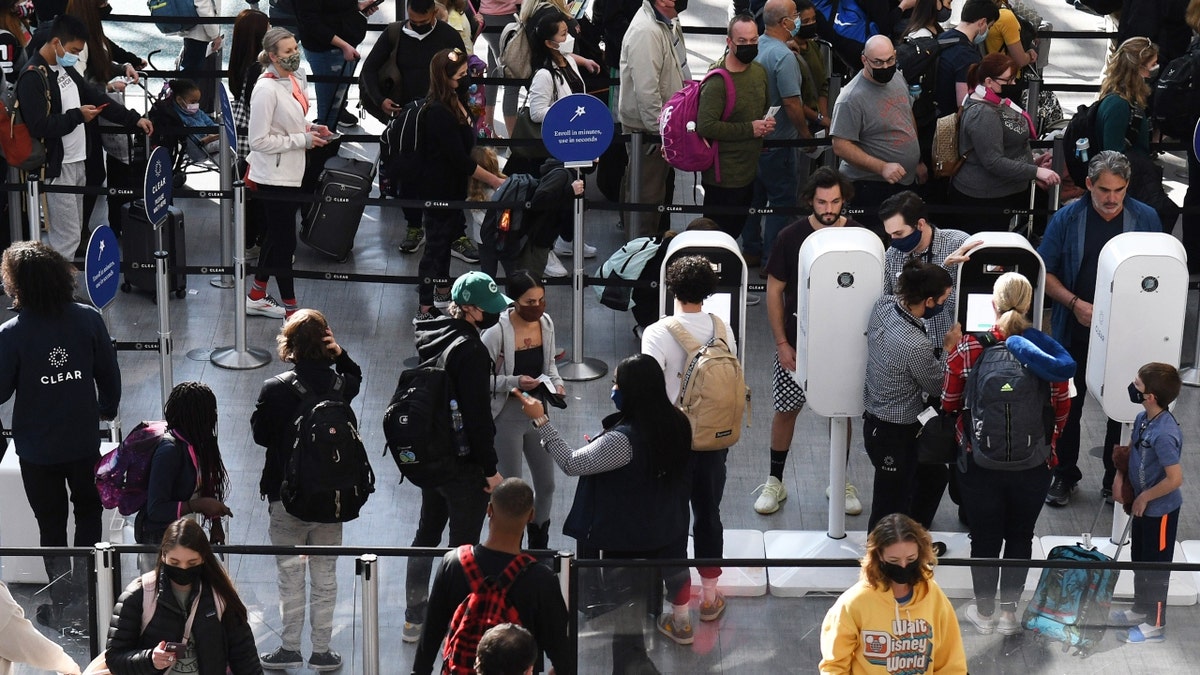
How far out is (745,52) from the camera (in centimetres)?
984

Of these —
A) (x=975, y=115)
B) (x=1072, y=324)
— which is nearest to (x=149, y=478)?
(x=1072, y=324)

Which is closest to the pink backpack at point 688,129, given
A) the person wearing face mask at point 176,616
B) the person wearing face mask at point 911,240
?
the person wearing face mask at point 911,240

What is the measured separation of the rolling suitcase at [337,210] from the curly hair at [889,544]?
230 inches

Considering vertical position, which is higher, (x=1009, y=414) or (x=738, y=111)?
(x=738, y=111)

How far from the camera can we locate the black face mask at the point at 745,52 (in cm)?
981

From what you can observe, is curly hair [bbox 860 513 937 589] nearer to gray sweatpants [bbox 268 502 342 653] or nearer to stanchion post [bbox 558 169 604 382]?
gray sweatpants [bbox 268 502 342 653]

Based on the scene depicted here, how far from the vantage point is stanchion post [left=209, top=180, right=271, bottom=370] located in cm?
975

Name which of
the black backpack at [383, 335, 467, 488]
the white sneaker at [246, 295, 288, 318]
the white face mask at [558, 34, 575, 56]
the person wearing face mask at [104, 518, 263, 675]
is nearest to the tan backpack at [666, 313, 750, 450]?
the black backpack at [383, 335, 467, 488]

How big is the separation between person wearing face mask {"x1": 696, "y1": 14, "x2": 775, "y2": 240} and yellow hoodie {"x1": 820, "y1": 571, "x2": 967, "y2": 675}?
15.3ft

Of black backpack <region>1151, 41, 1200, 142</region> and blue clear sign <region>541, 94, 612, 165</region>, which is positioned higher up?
black backpack <region>1151, 41, 1200, 142</region>

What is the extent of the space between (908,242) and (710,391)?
1356 mm

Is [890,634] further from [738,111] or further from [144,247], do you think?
[144,247]

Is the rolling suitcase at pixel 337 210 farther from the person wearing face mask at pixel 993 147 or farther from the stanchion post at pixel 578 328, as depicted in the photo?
the person wearing face mask at pixel 993 147

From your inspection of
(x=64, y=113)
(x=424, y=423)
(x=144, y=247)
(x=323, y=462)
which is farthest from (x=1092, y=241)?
(x=64, y=113)
